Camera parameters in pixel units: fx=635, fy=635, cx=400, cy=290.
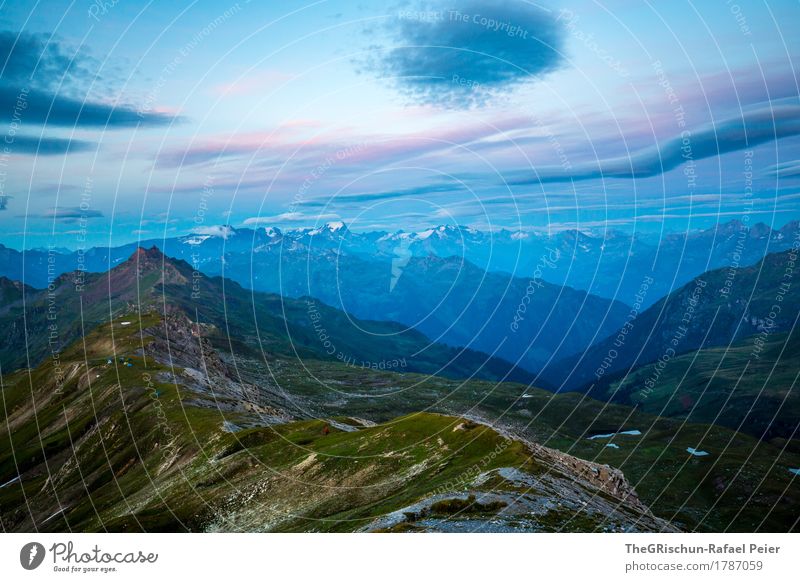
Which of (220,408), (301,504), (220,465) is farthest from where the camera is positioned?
(220,408)

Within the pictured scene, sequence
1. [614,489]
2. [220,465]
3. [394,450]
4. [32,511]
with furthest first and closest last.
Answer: [32,511] → [220,465] → [394,450] → [614,489]

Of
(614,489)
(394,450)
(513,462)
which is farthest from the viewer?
(394,450)

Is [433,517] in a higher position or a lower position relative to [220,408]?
higher

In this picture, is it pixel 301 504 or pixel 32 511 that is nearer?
pixel 301 504

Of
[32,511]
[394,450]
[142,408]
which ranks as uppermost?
[394,450]

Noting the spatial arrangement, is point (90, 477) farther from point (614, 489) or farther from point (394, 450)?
point (614, 489)
